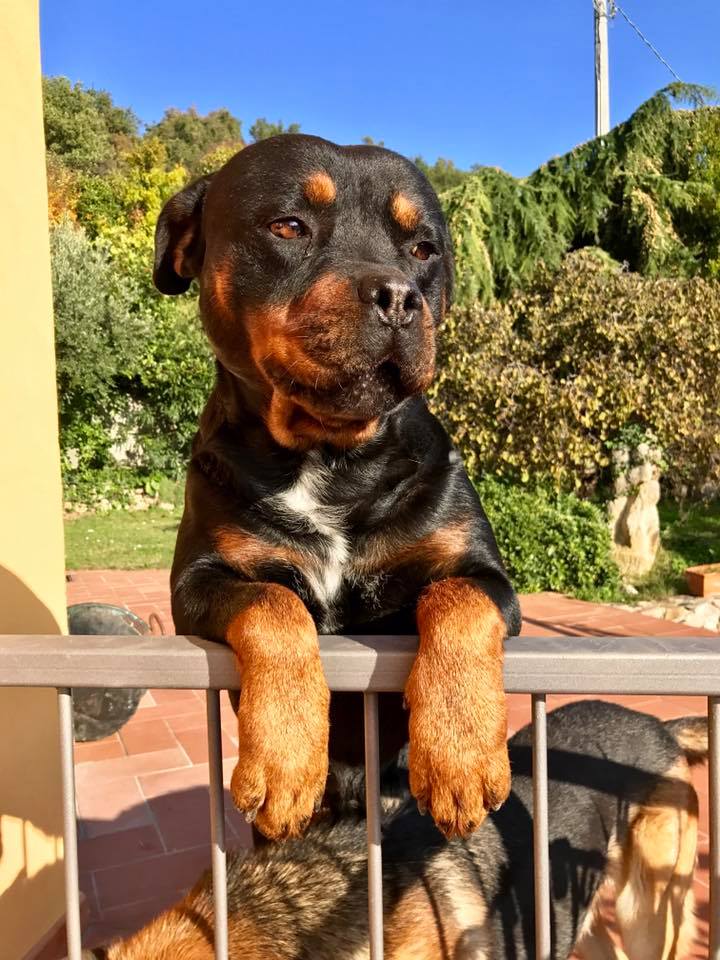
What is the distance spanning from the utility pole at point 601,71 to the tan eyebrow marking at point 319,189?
18.0 meters

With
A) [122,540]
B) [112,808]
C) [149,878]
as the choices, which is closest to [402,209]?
[149,878]

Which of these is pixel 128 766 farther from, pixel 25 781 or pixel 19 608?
pixel 19 608

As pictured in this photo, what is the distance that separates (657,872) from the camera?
8.25ft

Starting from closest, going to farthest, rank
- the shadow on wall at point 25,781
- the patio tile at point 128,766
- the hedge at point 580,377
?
the shadow on wall at point 25,781 → the patio tile at point 128,766 → the hedge at point 580,377

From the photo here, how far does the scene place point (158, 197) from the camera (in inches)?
1133

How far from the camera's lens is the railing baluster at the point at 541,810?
1270 millimetres

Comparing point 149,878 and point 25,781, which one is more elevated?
point 25,781

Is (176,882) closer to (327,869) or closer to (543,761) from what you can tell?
(327,869)

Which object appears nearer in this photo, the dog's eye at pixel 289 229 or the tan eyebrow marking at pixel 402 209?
the dog's eye at pixel 289 229

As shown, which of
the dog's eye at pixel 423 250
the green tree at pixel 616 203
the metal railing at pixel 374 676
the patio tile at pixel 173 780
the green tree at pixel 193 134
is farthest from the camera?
the green tree at pixel 193 134

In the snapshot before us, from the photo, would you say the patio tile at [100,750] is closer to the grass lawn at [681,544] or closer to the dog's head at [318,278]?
the dog's head at [318,278]

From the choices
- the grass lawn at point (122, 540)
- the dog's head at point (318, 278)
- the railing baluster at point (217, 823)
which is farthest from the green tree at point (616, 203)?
the railing baluster at point (217, 823)

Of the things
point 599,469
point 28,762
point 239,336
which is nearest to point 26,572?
point 28,762

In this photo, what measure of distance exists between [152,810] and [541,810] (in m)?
3.39
